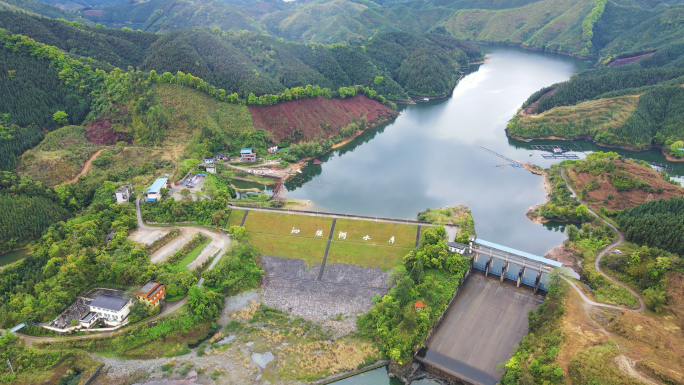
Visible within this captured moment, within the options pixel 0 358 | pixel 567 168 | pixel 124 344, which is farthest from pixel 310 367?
pixel 567 168

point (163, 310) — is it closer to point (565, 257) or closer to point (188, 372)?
point (188, 372)

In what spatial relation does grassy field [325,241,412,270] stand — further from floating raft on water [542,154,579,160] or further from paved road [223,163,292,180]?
floating raft on water [542,154,579,160]

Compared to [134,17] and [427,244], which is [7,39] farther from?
[134,17]

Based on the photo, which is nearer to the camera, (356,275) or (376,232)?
(356,275)

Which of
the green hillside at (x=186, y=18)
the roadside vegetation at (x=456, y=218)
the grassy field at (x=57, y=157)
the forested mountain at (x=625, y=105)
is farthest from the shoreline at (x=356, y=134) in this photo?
the green hillside at (x=186, y=18)

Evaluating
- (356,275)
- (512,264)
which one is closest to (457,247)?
(512,264)

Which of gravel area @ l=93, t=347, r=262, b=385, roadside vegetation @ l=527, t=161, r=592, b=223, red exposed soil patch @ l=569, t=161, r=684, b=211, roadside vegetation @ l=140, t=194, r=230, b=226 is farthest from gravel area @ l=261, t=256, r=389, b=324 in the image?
red exposed soil patch @ l=569, t=161, r=684, b=211
